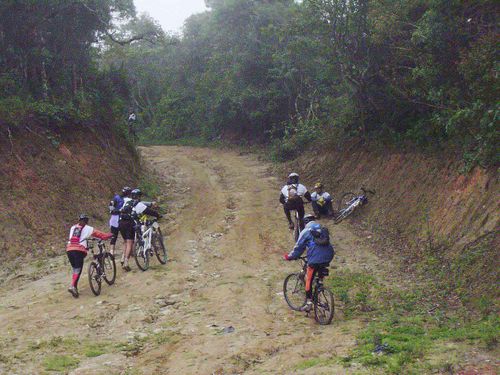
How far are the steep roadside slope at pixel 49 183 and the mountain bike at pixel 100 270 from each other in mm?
4183

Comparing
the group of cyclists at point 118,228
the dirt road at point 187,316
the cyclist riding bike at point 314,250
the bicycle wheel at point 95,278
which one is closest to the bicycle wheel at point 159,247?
the dirt road at point 187,316

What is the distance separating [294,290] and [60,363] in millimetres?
4776

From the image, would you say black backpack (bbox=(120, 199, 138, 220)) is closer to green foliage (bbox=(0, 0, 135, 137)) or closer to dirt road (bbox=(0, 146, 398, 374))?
dirt road (bbox=(0, 146, 398, 374))

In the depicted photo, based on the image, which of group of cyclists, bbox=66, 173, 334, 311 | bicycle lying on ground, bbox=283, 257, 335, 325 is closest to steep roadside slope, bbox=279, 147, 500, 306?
group of cyclists, bbox=66, 173, 334, 311

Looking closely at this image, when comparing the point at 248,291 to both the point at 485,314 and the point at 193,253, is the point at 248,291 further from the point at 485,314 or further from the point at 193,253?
the point at 485,314

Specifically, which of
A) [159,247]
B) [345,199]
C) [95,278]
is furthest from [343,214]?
[95,278]

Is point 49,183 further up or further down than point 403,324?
further up

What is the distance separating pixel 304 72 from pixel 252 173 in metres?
8.93

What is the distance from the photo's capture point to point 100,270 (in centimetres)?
1238

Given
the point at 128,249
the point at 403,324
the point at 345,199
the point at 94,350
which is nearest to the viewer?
the point at 94,350

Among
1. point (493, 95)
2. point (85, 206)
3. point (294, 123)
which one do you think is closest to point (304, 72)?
point (294, 123)

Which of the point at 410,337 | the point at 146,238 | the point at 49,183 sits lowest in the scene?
the point at 410,337

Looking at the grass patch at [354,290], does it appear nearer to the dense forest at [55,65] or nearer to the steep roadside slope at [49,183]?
the steep roadside slope at [49,183]

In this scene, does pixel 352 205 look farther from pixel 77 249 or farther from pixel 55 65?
pixel 55 65
